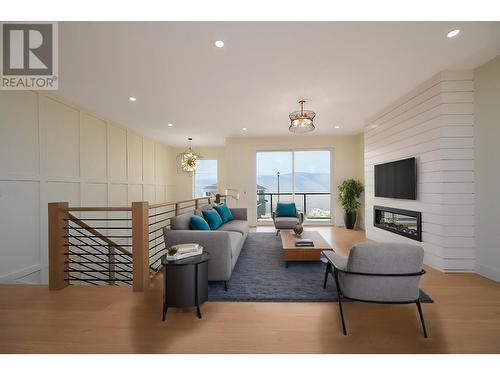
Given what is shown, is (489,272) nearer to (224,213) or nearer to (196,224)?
(196,224)

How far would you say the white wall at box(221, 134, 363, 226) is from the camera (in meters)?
6.78

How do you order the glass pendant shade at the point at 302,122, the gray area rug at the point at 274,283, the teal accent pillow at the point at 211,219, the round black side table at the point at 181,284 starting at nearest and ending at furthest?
1. the round black side table at the point at 181,284
2. the gray area rug at the point at 274,283
3. the glass pendant shade at the point at 302,122
4. the teal accent pillow at the point at 211,219

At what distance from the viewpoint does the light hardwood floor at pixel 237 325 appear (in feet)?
5.55

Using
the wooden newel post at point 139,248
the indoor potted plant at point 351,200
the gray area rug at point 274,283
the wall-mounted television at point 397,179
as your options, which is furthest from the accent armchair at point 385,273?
the indoor potted plant at point 351,200

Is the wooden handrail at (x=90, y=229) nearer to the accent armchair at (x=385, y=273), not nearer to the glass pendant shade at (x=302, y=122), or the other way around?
the accent armchair at (x=385, y=273)

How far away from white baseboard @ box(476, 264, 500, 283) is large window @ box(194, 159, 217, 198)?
7.46 meters

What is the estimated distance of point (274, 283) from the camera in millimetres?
2754

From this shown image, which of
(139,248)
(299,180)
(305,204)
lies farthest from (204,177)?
(139,248)

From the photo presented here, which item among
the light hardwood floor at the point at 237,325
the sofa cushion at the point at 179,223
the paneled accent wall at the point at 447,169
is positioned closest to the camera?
the light hardwood floor at the point at 237,325

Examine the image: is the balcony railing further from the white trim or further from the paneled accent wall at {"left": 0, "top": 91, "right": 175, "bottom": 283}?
the white trim

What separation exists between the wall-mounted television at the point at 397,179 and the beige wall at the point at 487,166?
28.6 inches

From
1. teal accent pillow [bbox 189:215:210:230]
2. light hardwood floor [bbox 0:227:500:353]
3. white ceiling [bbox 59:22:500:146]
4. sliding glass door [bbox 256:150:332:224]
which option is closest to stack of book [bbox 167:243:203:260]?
light hardwood floor [bbox 0:227:500:353]
